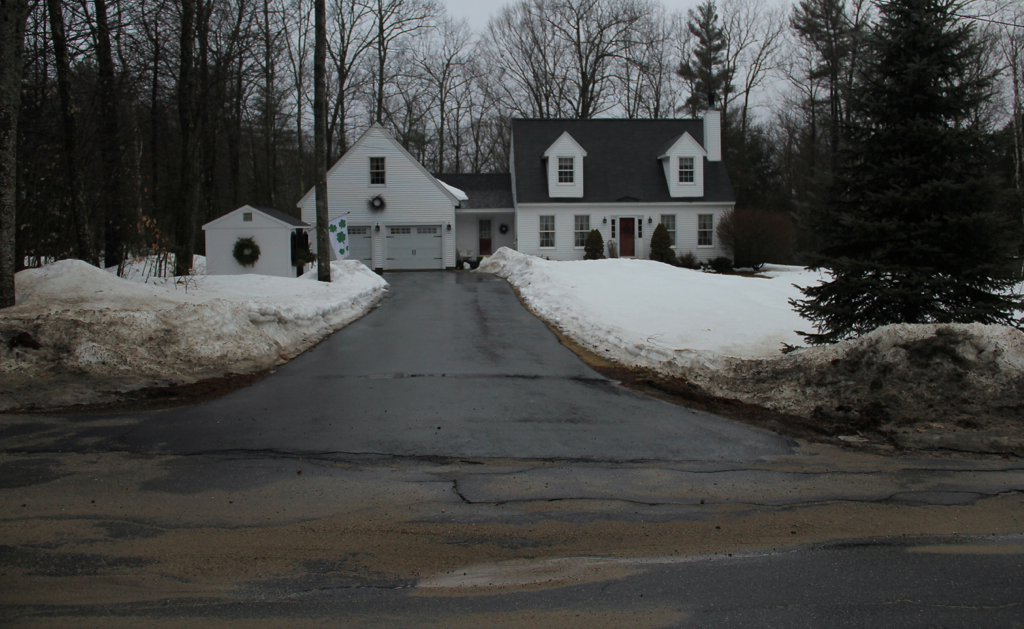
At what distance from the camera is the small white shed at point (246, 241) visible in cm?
1969

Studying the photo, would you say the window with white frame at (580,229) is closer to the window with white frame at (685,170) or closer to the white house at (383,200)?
the window with white frame at (685,170)

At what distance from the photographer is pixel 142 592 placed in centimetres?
390

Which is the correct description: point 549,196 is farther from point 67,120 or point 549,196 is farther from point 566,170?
point 67,120

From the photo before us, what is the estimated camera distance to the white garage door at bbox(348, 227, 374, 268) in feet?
103

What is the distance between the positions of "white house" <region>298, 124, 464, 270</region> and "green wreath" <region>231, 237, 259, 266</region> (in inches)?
449

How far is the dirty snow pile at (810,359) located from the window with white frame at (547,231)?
16.7 meters

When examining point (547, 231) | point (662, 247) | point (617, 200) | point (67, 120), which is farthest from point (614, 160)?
point (67, 120)

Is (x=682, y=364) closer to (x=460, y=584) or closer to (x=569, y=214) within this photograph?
(x=460, y=584)

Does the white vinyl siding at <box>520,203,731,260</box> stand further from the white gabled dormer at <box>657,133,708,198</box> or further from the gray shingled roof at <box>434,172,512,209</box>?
the gray shingled roof at <box>434,172,512,209</box>

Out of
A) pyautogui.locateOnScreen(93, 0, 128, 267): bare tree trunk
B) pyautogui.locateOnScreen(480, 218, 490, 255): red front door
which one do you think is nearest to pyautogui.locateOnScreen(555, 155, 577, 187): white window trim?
pyautogui.locateOnScreen(480, 218, 490, 255): red front door

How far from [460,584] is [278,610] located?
1.01 meters

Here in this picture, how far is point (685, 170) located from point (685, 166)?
0.65 feet

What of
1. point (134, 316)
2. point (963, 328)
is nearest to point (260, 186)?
point (134, 316)

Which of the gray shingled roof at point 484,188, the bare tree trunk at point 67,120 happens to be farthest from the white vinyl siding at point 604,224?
the bare tree trunk at point 67,120
